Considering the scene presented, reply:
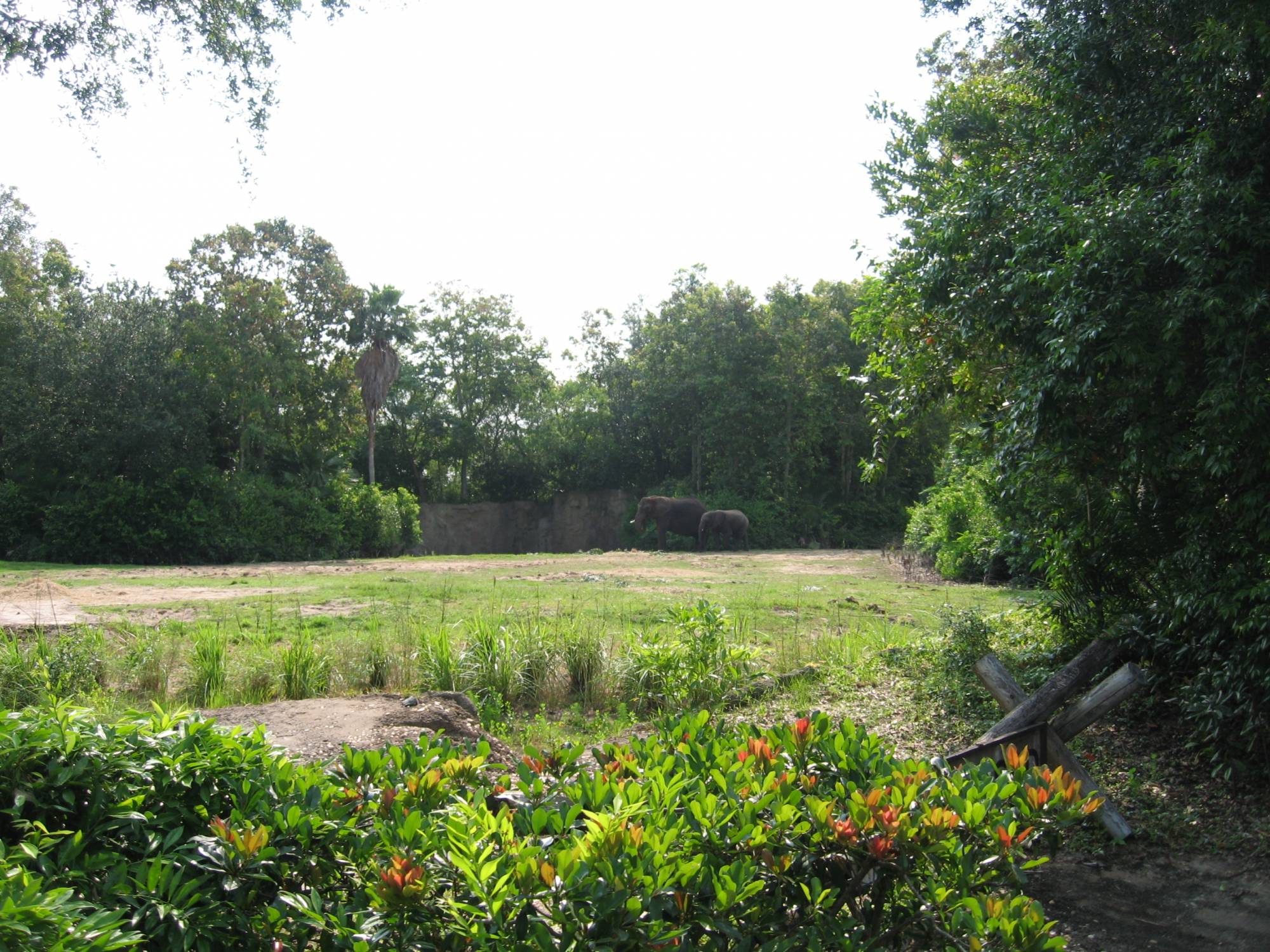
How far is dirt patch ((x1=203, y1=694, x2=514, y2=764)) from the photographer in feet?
17.6

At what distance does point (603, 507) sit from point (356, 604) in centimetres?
2966

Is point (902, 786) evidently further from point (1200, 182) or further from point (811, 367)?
point (811, 367)

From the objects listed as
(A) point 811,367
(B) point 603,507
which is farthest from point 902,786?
(B) point 603,507

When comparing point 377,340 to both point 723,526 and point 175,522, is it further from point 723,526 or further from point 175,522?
point 723,526

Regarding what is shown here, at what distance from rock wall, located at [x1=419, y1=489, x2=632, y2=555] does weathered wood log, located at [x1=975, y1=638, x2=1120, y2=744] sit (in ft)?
116

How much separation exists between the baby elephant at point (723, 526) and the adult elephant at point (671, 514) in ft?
1.57

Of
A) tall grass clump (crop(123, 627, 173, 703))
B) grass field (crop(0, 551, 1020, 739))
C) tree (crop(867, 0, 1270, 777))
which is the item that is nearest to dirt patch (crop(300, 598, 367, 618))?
grass field (crop(0, 551, 1020, 739))

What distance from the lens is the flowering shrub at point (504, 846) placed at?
A: 220 cm

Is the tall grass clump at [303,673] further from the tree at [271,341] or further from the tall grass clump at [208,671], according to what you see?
the tree at [271,341]

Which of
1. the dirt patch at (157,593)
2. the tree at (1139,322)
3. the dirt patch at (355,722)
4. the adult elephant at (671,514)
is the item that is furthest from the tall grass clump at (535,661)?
the adult elephant at (671,514)

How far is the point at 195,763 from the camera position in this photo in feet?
9.22

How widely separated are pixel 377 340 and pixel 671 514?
477 inches

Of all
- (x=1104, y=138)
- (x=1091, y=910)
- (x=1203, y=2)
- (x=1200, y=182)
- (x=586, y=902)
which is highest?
(x=1203, y=2)

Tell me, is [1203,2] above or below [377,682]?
above
